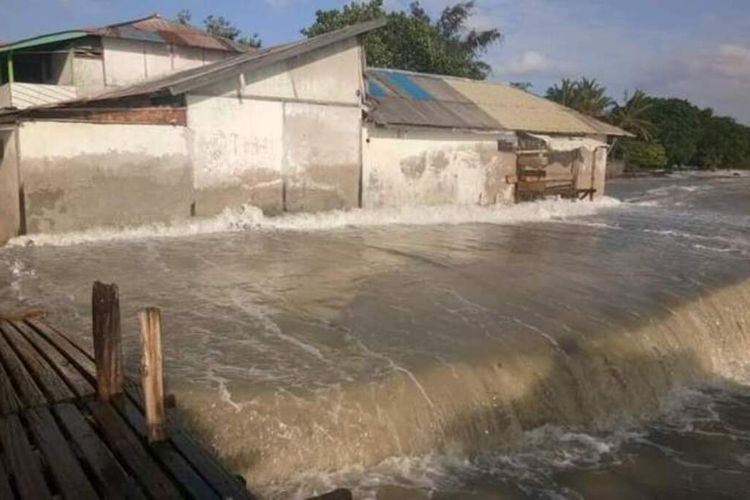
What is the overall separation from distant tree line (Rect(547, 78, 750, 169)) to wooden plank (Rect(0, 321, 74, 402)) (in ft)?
144

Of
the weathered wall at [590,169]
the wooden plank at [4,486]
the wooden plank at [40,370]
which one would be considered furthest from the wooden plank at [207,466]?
the weathered wall at [590,169]

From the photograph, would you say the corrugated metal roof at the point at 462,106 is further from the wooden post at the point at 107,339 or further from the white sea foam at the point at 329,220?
the wooden post at the point at 107,339

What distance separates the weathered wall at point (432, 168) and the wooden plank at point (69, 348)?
1239cm

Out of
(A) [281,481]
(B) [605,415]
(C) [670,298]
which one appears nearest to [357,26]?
(C) [670,298]

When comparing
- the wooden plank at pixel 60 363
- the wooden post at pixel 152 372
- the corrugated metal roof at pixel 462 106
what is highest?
the corrugated metal roof at pixel 462 106

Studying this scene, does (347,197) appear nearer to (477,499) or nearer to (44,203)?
(44,203)

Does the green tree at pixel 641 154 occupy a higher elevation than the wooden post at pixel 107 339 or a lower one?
higher

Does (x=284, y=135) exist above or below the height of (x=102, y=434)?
above

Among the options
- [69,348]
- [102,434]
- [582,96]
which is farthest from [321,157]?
[582,96]

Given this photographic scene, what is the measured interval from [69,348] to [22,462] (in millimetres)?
2396

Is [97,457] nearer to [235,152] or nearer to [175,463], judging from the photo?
[175,463]

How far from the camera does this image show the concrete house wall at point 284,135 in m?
15.8

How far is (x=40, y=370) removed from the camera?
5.78 meters

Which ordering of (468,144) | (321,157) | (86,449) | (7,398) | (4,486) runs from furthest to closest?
(468,144), (321,157), (7,398), (86,449), (4,486)
